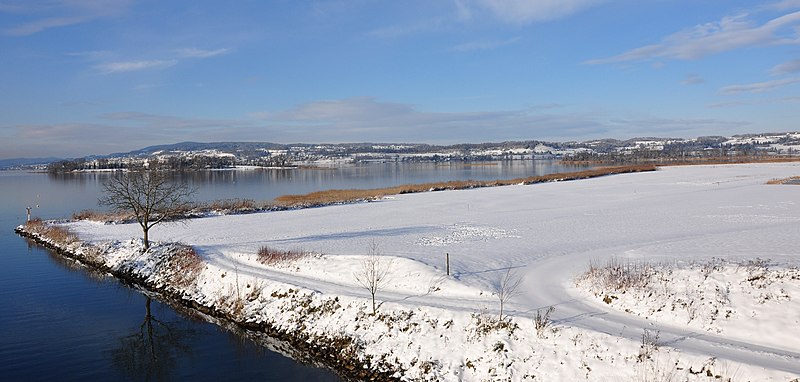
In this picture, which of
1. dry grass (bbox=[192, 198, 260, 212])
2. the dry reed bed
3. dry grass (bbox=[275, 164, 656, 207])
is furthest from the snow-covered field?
dry grass (bbox=[275, 164, 656, 207])

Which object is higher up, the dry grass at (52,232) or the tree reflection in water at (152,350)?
the dry grass at (52,232)

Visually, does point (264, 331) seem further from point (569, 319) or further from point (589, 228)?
point (589, 228)

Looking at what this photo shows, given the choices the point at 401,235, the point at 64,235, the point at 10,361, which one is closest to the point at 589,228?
the point at 401,235

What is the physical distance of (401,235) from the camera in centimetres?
3259

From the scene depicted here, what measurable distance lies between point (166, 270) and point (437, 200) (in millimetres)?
34662

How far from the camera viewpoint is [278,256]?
25047 mm

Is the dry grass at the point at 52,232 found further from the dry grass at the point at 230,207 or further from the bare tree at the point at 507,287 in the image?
the bare tree at the point at 507,287

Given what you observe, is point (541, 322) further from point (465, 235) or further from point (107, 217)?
point (107, 217)

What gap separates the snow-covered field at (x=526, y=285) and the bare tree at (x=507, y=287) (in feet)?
1.10

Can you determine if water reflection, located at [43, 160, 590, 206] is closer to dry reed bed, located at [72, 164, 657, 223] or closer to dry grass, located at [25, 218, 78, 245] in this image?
dry reed bed, located at [72, 164, 657, 223]

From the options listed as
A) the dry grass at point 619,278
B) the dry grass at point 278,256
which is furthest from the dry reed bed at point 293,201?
the dry grass at point 619,278

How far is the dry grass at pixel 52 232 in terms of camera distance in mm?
36312

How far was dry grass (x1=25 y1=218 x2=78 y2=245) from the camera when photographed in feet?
119

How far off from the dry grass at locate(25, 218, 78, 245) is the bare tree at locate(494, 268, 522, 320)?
3090 centimetres
